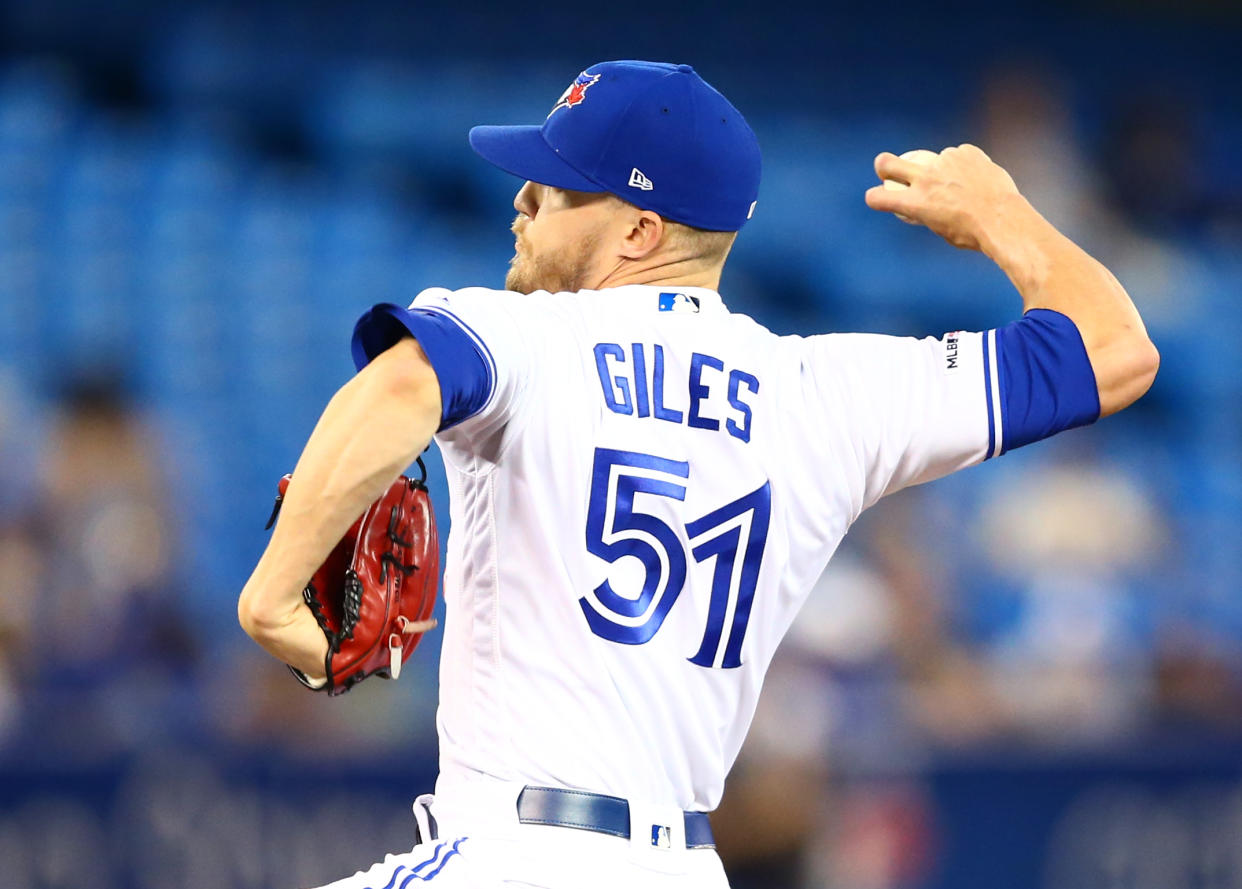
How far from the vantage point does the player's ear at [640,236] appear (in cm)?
278

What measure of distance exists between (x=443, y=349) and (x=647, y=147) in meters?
0.65

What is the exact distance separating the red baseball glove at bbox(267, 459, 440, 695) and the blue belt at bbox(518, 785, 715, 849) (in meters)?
0.27

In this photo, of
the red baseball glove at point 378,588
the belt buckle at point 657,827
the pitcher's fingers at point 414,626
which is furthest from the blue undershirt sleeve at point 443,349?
the belt buckle at point 657,827

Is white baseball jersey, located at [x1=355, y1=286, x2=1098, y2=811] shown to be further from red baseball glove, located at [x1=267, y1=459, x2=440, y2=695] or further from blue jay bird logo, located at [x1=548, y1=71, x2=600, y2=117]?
blue jay bird logo, located at [x1=548, y1=71, x2=600, y2=117]

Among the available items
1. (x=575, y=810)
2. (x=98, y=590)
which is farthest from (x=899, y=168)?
(x=98, y=590)

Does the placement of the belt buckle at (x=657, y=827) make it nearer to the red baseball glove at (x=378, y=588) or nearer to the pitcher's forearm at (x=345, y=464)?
the red baseball glove at (x=378, y=588)

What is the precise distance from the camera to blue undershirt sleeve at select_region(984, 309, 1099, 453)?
281 cm

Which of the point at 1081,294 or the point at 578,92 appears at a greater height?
the point at 578,92

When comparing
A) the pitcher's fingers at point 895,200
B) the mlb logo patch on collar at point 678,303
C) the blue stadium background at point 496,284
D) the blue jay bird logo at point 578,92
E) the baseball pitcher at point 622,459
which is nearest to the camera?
the baseball pitcher at point 622,459

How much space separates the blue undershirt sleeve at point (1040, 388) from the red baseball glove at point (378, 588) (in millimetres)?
944

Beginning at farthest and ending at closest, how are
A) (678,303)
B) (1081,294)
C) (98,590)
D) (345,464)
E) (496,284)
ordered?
(496,284), (98,590), (1081,294), (678,303), (345,464)

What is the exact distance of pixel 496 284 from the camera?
353 inches

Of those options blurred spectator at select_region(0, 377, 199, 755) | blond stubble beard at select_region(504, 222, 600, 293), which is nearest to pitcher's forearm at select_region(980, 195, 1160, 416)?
blond stubble beard at select_region(504, 222, 600, 293)

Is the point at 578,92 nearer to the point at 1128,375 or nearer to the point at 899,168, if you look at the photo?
the point at 899,168
